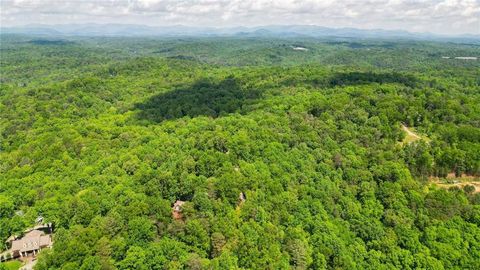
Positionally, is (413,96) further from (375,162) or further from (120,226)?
(120,226)

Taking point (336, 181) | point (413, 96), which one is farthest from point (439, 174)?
point (413, 96)

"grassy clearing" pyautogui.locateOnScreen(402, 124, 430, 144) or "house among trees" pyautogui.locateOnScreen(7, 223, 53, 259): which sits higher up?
"grassy clearing" pyautogui.locateOnScreen(402, 124, 430, 144)

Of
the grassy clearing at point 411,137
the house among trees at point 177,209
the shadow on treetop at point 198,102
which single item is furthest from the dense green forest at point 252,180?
the grassy clearing at point 411,137

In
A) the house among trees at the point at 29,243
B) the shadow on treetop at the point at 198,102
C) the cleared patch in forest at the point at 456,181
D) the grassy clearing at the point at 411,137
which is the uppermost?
the shadow on treetop at the point at 198,102

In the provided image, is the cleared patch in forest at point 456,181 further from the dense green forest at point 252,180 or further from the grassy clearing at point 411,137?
the grassy clearing at point 411,137

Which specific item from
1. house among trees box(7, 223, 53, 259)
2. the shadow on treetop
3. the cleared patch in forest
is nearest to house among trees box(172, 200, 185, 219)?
house among trees box(7, 223, 53, 259)

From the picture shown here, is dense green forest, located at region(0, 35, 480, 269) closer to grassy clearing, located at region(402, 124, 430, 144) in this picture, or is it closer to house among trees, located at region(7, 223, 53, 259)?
grassy clearing, located at region(402, 124, 430, 144)
